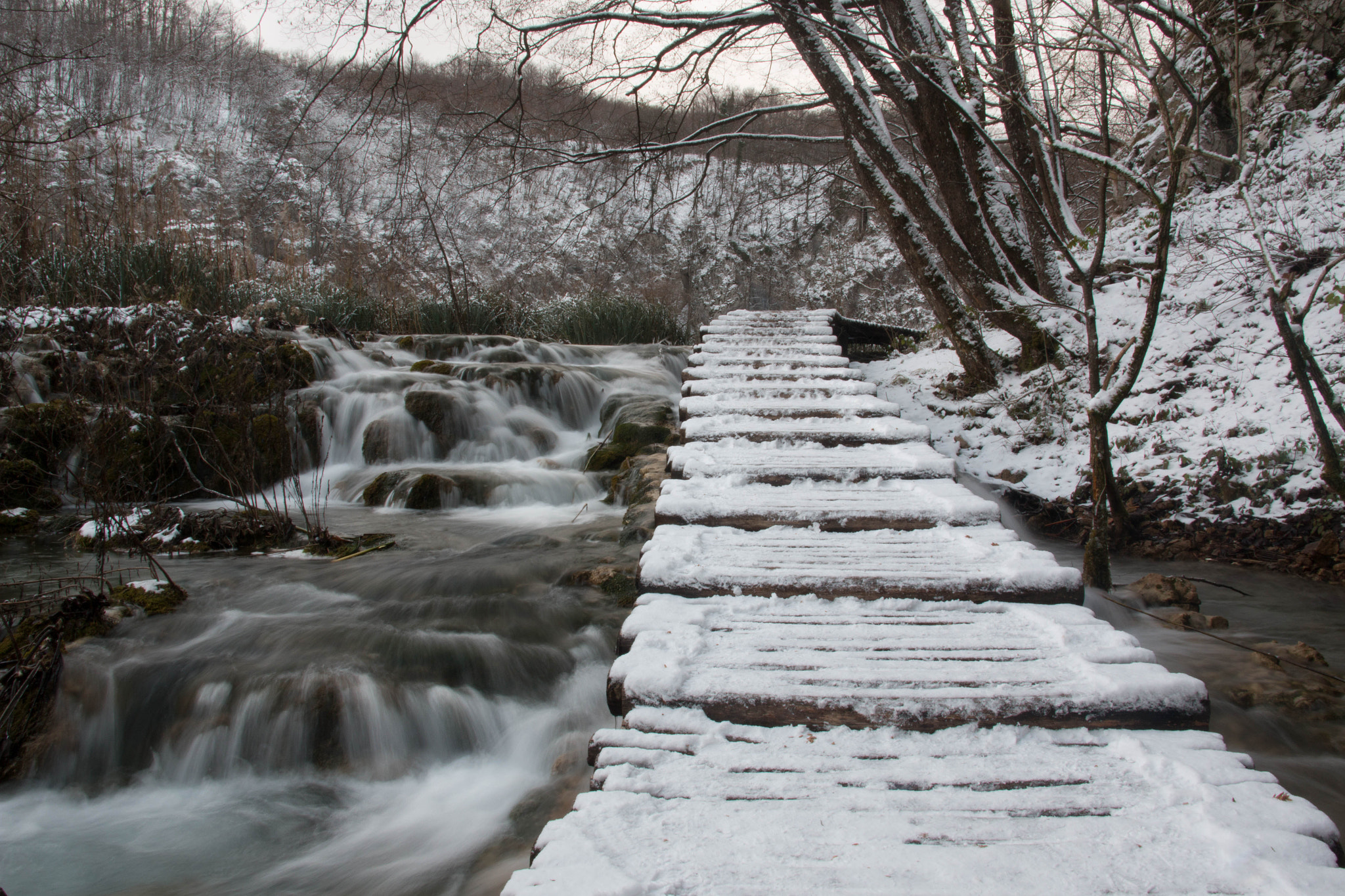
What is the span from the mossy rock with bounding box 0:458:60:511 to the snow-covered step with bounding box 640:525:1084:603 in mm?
4563

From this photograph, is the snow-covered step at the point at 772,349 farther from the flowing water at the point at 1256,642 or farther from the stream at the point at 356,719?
the flowing water at the point at 1256,642

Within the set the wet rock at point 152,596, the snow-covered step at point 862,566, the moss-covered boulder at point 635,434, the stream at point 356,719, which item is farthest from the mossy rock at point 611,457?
the snow-covered step at point 862,566

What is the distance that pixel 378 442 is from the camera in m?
5.98

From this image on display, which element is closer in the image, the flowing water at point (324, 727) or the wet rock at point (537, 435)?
the flowing water at point (324, 727)

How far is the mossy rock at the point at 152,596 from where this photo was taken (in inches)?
115

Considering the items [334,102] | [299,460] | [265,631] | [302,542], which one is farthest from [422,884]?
[334,102]

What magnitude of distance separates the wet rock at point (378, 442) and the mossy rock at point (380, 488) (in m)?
0.64

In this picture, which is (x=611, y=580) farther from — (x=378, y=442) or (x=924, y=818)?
(x=378, y=442)

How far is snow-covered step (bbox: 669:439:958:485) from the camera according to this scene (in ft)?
9.69

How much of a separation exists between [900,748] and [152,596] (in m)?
3.12

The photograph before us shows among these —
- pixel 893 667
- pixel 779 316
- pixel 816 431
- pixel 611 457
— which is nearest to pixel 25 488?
pixel 611 457

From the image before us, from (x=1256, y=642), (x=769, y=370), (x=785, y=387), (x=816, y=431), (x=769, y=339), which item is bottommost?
(x=1256, y=642)

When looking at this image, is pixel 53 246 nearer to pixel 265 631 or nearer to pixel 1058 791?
pixel 265 631

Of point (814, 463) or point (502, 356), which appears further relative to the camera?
point (502, 356)
